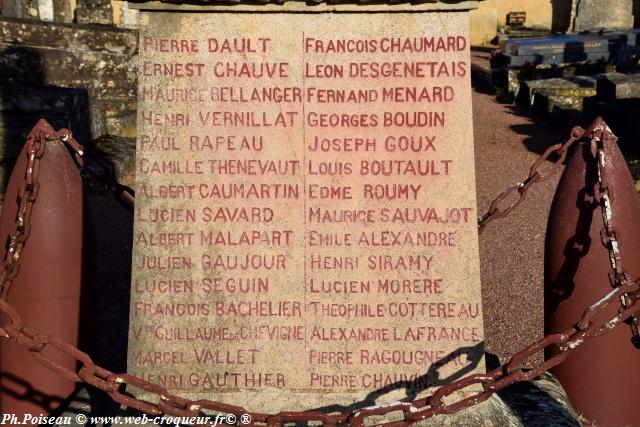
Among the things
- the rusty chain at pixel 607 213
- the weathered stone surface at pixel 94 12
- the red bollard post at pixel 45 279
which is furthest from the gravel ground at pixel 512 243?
the weathered stone surface at pixel 94 12

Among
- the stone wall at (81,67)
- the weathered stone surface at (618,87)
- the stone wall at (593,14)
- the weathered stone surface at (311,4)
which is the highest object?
the weathered stone surface at (311,4)

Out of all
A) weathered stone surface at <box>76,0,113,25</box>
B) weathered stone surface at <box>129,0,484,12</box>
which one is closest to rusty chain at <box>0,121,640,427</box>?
weathered stone surface at <box>129,0,484,12</box>

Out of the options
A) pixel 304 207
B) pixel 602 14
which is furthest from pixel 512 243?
pixel 602 14

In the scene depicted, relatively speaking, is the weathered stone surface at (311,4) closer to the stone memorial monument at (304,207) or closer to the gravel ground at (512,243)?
the stone memorial monument at (304,207)

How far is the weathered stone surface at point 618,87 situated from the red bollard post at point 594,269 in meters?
8.87

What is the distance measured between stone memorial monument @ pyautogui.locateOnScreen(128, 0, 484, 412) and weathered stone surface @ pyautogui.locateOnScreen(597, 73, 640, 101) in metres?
9.45

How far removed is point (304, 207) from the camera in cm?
367

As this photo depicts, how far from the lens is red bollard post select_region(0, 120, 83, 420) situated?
377 cm

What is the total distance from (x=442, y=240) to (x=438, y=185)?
22 cm

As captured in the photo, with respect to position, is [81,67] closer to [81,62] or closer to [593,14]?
[81,62]

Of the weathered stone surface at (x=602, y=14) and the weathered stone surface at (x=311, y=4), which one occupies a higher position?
the weathered stone surface at (x=311, y=4)

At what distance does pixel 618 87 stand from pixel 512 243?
5752 millimetres

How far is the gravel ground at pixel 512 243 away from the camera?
18.8 ft

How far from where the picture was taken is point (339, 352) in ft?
12.1
